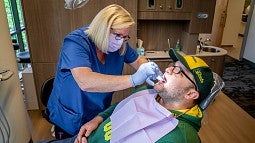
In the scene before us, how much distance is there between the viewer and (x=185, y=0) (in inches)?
95.0

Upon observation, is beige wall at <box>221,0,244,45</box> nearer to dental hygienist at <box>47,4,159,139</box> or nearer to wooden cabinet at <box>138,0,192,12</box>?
wooden cabinet at <box>138,0,192,12</box>

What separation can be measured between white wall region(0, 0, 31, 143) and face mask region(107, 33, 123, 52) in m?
0.86

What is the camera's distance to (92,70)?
48.4 inches

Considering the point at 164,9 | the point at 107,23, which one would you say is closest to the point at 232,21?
the point at 164,9

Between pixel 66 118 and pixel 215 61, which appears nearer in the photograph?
pixel 66 118

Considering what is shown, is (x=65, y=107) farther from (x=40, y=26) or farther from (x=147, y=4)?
(x=147, y=4)

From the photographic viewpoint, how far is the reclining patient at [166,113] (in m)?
1.00

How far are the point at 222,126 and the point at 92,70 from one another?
189 centimetres

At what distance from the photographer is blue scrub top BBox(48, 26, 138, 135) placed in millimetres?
1115

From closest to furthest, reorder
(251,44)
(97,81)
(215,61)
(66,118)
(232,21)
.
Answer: (97,81) < (66,118) < (215,61) < (251,44) < (232,21)

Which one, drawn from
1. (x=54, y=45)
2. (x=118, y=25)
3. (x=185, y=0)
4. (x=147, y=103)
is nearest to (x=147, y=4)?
(x=185, y=0)

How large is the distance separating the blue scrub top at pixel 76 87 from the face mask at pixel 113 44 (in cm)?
6

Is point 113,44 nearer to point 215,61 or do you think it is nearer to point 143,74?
point 143,74

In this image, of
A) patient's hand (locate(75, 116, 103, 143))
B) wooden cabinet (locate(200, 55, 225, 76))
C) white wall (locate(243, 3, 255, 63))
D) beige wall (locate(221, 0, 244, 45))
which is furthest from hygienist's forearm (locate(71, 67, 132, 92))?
beige wall (locate(221, 0, 244, 45))
